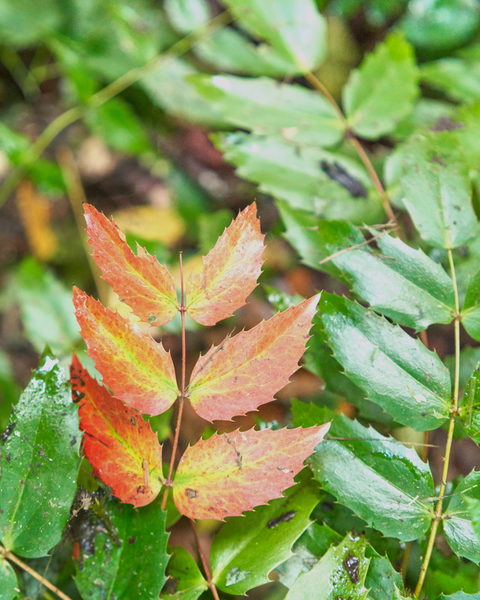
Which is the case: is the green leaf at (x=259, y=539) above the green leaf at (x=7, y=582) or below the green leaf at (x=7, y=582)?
below

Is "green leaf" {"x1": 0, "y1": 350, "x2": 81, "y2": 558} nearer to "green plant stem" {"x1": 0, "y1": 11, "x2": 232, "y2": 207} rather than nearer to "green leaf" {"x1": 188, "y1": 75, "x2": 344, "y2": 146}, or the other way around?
"green leaf" {"x1": 188, "y1": 75, "x2": 344, "y2": 146}

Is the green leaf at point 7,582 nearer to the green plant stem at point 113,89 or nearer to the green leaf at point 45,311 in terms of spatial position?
the green leaf at point 45,311

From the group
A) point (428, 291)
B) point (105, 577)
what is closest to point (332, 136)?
point (428, 291)

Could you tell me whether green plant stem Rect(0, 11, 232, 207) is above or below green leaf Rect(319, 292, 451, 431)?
above

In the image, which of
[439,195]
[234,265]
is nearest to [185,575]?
[234,265]

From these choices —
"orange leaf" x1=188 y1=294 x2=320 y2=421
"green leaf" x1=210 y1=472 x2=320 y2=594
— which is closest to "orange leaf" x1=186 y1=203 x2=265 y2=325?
"orange leaf" x1=188 y1=294 x2=320 y2=421

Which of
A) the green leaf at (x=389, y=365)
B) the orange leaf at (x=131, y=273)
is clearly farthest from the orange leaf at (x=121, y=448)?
the green leaf at (x=389, y=365)

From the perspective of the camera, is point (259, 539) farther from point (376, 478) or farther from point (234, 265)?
point (234, 265)
